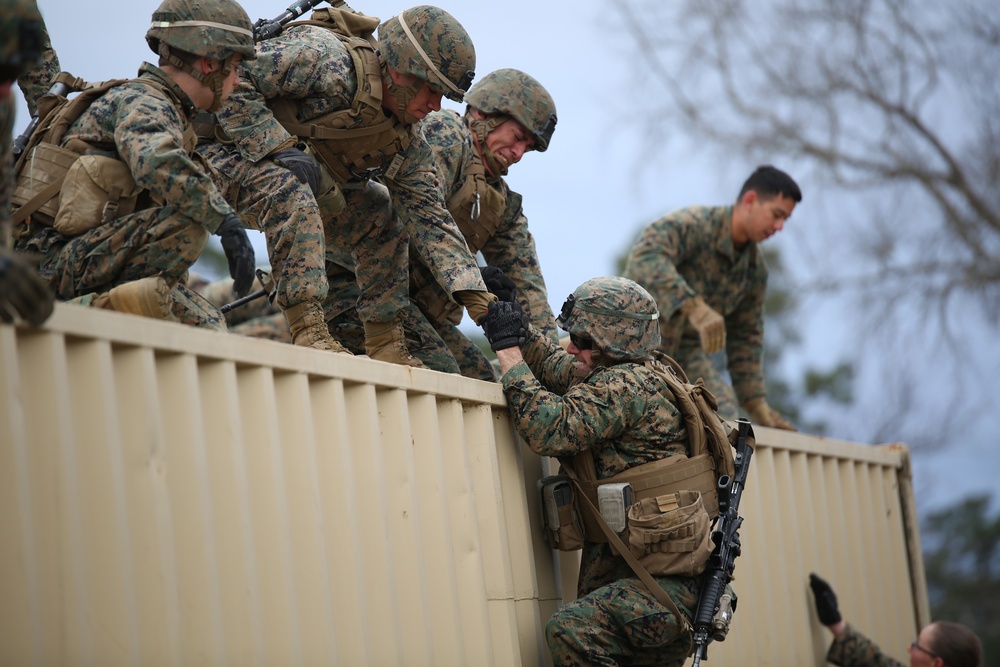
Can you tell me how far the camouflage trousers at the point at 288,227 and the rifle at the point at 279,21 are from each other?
59 cm

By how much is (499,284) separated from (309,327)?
88 cm

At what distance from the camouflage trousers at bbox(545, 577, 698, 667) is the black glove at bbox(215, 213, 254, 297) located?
170 centimetres

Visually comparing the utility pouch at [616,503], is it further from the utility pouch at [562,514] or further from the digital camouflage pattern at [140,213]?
the digital camouflage pattern at [140,213]

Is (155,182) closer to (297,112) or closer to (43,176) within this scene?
(43,176)

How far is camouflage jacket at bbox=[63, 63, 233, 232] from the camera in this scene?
4.29 m

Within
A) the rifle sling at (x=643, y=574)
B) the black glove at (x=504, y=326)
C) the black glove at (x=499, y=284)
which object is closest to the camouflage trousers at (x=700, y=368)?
the black glove at (x=499, y=284)

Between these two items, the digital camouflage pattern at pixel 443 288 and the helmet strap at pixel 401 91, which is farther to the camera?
the digital camouflage pattern at pixel 443 288

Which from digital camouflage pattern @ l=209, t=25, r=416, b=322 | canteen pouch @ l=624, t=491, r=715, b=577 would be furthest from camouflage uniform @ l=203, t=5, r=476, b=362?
canteen pouch @ l=624, t=491, r=715, b=577

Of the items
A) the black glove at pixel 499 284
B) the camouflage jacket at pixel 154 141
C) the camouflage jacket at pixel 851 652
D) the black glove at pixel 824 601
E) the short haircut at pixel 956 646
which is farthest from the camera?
the camouflage jacket at pixel 851 652

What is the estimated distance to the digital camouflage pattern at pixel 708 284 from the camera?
7660mm

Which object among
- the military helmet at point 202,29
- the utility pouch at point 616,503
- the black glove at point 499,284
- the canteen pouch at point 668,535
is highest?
the military helmet at point 202,29

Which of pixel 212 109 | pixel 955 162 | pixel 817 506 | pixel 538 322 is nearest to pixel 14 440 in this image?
pixel 212 109

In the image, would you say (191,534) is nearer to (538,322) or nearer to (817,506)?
(538,322)

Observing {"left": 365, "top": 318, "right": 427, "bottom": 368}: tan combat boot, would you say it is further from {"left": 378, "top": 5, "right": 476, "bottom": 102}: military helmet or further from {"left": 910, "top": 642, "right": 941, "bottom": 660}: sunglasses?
{"left": 910, "top": 642, "right": 941, "bottom": 660}: sunglasses
